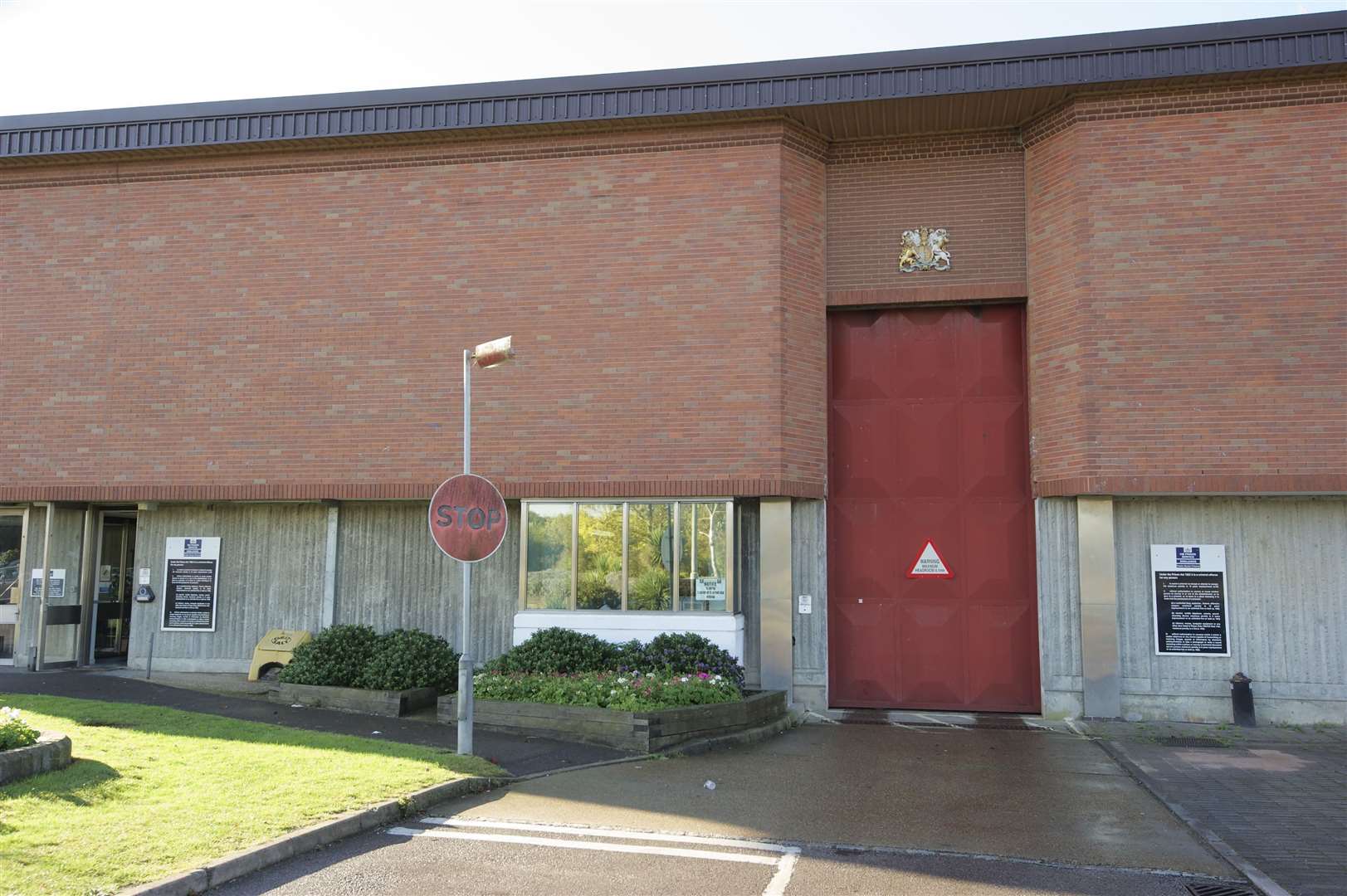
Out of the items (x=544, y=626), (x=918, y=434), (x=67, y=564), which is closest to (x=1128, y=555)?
(x=918, y=434)

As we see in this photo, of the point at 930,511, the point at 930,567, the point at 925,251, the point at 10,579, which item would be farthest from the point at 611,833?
the point at 10,579

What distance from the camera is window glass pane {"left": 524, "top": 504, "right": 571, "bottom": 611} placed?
15.0m

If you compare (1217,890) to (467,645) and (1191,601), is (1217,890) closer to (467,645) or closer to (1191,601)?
(467,645)

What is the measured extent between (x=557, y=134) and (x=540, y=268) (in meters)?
2.12

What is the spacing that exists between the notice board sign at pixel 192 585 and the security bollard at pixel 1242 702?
15.1 m

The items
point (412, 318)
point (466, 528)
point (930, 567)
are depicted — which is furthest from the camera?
point (412, 318)

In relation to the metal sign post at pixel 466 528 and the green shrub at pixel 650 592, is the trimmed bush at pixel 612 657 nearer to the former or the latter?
the green shrub at pixel 650 592

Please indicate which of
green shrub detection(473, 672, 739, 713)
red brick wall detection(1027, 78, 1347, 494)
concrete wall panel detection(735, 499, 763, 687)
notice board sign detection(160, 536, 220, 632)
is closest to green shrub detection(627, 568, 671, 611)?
concrete wall panel detection(735, 499, 763, 687)

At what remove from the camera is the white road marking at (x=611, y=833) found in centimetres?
792

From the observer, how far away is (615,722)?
11648 mm

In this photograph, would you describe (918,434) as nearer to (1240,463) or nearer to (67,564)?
(1240,463)

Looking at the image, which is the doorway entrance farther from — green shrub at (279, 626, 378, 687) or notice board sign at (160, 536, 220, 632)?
green shrub at (279, 626, 378, 687)

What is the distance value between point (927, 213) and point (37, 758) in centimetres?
1315

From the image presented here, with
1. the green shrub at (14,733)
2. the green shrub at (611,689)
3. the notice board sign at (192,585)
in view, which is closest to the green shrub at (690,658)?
the green shrub at (611,689)
